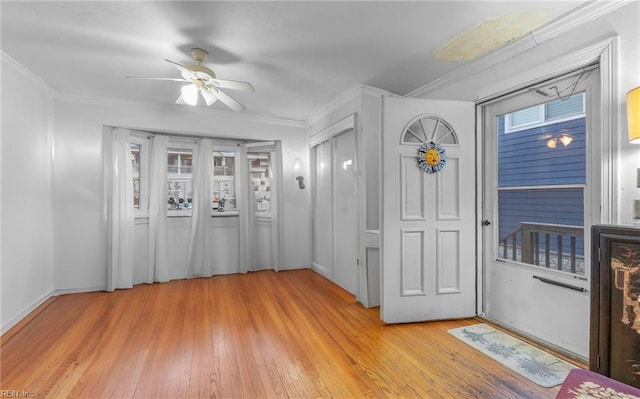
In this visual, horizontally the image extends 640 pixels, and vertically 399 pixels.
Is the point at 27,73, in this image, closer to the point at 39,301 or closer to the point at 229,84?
the point at 229,84

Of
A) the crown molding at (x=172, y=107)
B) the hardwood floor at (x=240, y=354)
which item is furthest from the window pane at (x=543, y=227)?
the crown molding at (x=172, y=107)

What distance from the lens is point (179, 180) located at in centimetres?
455

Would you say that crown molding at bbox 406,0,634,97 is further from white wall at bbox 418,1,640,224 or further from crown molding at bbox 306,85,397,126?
crown molding at bbox 306,85,397,126

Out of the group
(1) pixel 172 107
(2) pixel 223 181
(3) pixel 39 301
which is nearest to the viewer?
(3) pixel 39 301

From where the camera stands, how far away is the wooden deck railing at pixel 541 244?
2221mm

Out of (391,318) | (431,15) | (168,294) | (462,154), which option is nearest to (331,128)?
(462,154)

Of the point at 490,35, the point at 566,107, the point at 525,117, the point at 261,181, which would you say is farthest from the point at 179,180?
the point at 566,107

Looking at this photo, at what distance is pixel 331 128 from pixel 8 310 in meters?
4.00

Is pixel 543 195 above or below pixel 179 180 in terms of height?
below

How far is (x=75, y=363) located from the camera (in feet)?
7.00

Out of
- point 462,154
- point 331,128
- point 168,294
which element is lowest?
point 168,294

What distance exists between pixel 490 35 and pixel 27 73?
14.9 ft

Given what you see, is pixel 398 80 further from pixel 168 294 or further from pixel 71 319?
pixel 71 319

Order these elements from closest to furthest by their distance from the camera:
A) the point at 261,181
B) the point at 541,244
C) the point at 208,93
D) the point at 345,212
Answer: the point at 541,244, the point at 208,93, the point at 345,212, the point at 261,181
